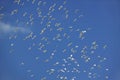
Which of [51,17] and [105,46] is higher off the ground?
[51,17]

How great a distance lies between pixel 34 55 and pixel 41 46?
0.27m

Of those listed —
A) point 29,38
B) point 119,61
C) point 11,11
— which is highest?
point 11,11

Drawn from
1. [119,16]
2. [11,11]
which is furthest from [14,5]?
[119,16]

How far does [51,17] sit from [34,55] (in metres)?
0.97

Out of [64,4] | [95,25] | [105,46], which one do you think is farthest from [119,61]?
[64,4]

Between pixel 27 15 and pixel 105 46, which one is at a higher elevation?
pixel 27 15

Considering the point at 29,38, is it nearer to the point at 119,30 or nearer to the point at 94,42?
the point at 94,42

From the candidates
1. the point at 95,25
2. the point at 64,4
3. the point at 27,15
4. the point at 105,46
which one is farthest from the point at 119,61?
the point at 27,15

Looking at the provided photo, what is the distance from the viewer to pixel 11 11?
6629mm

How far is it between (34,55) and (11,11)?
1.16m

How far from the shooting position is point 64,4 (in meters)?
6.67

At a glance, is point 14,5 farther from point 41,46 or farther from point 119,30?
point 119,30

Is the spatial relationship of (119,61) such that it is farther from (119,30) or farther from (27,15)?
(27,15)

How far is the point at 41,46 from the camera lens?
6691 millimetres
